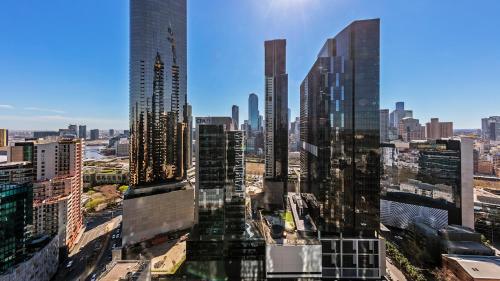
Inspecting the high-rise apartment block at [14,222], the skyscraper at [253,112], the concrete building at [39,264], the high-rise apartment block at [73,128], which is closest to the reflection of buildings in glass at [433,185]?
the concrete building at [39,264]

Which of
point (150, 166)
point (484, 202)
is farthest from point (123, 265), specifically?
point (484, 202)

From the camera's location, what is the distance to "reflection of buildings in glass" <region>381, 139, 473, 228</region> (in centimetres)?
1739

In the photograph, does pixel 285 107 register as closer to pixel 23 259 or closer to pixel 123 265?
pixel 123 265

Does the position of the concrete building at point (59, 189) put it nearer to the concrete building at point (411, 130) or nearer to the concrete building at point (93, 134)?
the concrete building at point (411, 130)

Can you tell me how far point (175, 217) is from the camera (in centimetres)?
1903

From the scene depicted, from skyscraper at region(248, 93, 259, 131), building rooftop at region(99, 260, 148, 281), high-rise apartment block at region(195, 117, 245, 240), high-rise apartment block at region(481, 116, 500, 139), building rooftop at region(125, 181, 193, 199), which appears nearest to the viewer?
building rooftop at region(99, 260, 148, 281)

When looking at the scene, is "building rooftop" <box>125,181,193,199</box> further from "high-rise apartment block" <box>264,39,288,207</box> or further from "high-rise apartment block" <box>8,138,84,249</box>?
"high-rise apartment block" <box>264,39,288,207</box>

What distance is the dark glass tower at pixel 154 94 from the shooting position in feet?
64.2

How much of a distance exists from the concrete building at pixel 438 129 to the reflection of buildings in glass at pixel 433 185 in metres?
17.9

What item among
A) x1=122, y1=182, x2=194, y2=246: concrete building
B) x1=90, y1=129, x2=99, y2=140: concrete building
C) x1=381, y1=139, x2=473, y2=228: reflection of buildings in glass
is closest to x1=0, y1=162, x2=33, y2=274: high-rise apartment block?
x1=122, y1=182, x2=194, y2=246: concrete building

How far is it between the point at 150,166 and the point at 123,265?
36.2ft

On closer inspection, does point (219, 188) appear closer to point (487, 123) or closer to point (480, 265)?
point (480, 265)

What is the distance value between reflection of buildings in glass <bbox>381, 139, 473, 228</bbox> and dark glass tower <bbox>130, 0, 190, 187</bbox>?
20.4m

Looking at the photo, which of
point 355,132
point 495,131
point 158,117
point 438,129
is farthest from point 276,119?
point 495,131
